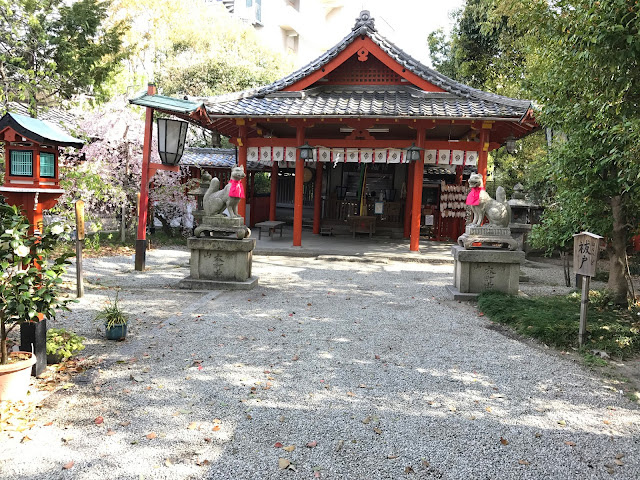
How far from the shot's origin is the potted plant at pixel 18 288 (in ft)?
12.5

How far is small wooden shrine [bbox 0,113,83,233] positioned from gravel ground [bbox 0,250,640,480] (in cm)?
176

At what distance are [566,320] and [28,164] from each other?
6902mm

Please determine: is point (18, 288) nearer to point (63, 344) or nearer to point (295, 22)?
point (63, 344)

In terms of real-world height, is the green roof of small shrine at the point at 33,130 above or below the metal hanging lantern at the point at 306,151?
below

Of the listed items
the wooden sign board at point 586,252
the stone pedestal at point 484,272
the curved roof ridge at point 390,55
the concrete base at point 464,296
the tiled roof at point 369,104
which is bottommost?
the concrete base at point 464,296

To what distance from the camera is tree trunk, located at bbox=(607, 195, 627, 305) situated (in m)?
7.39

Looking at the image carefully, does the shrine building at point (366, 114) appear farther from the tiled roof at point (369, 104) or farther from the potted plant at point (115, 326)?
the potted plant at point (115, 326)

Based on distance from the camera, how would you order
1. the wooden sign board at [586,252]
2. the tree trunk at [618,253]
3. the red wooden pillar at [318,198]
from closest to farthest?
the wooden sign board at [586,252], the tree trunk at [618,253], the red wooden pillar at [318,198]

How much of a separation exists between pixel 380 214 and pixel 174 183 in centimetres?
772

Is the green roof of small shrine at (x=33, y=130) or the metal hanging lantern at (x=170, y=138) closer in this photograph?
the green roof of small shrine at (x=33, y=130)

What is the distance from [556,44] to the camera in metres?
6.39

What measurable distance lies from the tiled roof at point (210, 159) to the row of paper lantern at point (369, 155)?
18.3 feet

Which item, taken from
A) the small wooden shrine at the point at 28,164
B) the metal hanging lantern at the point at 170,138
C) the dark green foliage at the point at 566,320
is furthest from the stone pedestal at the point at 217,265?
the dark green foliage at the point at 566,320

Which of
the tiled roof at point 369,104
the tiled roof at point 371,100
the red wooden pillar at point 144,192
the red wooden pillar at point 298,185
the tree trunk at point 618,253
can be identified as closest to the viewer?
the tree trunk at point 618,253
